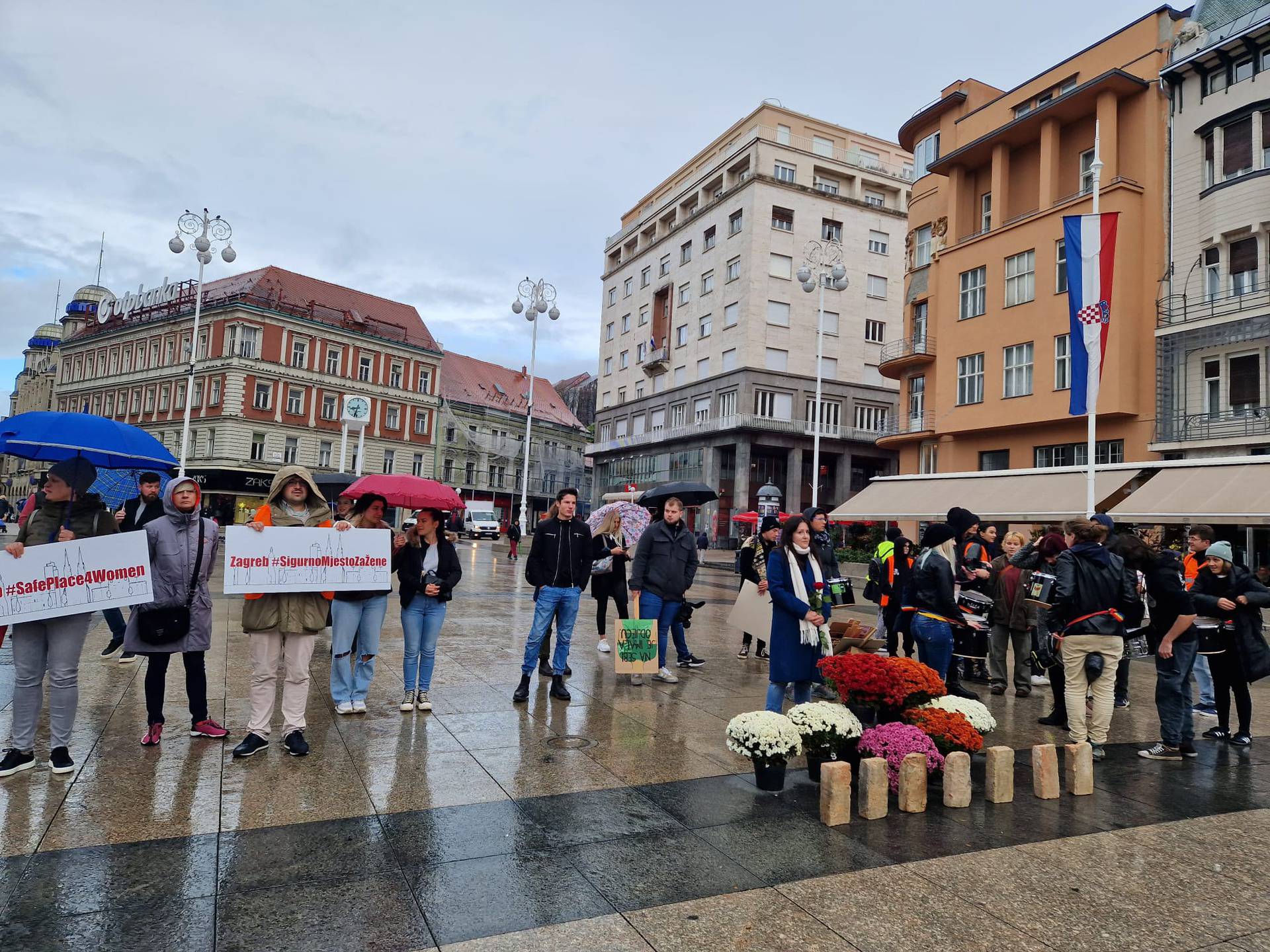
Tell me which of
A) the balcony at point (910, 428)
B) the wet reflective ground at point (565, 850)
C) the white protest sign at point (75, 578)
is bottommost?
the wet reflective ground at point (565, 850)

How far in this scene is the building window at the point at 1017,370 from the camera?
92.9ft

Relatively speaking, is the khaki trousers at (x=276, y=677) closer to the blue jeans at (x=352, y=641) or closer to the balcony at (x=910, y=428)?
the blue jeans at (x=352, y=641)

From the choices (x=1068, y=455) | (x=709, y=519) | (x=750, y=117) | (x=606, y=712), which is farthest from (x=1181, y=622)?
(x=750, y=117)

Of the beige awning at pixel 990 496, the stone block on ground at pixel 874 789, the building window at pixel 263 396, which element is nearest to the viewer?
the stone block on ground at pixel 874 789

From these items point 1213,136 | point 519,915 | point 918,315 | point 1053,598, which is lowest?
point 519,915

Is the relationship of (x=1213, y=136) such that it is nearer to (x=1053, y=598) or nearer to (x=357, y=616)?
(x=1053, y=598)

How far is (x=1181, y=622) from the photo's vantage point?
6207 millimetres

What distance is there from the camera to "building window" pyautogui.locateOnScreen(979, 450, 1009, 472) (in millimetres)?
29609

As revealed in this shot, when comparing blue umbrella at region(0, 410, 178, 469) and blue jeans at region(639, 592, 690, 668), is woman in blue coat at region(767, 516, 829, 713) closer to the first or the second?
blue jeans at region(639, 592, 690, 668)

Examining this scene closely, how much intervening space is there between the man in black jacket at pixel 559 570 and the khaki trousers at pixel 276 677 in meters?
2.16

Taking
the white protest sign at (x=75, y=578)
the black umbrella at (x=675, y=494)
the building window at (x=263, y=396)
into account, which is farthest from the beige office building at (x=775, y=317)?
the white protest sign at (x=75, y=578)

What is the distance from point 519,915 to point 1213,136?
29.9 metres

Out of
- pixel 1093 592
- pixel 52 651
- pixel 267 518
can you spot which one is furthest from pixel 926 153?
pixel 52 651

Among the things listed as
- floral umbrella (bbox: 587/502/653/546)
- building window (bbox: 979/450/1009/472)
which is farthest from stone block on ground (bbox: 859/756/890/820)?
building window (bbox: 979/450/1009/472)
